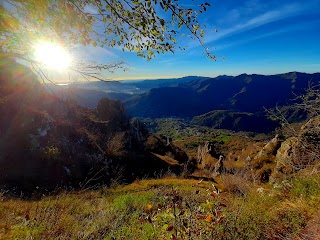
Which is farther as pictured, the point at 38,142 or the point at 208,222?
the point at 38,142

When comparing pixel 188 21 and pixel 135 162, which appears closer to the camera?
pixel 188 21

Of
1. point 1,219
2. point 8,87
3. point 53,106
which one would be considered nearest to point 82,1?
point 1,219

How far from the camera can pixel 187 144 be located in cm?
17400

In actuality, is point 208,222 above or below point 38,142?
above

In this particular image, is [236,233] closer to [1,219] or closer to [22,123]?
[1,219]

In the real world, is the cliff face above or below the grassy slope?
below

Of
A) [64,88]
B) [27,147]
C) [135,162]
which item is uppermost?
[64,88]

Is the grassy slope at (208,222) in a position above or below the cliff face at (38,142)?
above

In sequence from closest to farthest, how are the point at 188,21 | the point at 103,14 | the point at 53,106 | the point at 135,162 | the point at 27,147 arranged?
1. the point at 188,21
2. the point at 103,14
3. the point at 27,147
4. the point at 53,106
5. the point at 135,162

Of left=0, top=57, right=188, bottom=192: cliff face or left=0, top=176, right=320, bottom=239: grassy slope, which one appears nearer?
left=0, top=176, right=320, bottom=239: grassy slope

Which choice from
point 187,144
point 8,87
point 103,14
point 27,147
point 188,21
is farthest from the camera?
point 187,144

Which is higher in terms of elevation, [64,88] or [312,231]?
[64,88]

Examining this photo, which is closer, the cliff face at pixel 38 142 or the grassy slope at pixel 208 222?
the grassy slope at pixel 208 222

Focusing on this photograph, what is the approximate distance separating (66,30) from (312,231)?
6475 millimetres
